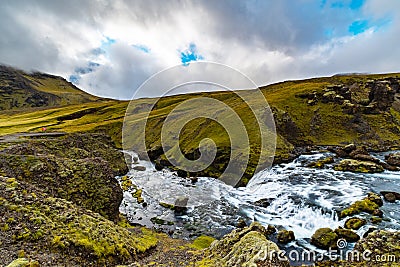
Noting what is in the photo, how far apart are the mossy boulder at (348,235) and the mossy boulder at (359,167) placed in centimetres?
2752

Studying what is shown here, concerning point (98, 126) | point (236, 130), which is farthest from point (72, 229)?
point (98, 126)

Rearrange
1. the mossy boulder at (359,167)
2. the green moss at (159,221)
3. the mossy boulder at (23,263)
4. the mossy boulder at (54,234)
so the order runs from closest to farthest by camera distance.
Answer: the mossy boulder at (23,263), the mossy boulder at (54,234), the green moss at (159,221), the mossy boulder at (359,167)

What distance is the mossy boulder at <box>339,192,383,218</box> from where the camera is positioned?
96.7 ft

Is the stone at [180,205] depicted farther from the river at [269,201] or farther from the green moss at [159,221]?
the green moss at [159,221]

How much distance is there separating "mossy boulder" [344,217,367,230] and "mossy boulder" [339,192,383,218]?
6.35 feet

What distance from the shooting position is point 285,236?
25641 millimetres

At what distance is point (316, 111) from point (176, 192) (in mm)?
74151

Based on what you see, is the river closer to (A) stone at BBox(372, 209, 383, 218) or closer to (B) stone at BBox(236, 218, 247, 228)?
(A) stone at BBox(372, 209, 383, 218)

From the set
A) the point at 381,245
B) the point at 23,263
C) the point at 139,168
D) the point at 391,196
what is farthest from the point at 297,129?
the point at 23,263

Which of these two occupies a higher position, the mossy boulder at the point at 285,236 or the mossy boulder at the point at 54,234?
the mossy boulder at the point at 54,234

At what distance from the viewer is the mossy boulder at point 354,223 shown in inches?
1041

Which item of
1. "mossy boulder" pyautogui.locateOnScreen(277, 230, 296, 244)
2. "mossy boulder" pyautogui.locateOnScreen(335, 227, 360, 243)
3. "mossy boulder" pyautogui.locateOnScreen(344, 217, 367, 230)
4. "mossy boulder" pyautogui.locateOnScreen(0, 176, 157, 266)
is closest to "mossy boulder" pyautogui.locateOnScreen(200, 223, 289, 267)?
"mossy boulder" pyautogui.locateOnScreen(0, 176, 157, 266)

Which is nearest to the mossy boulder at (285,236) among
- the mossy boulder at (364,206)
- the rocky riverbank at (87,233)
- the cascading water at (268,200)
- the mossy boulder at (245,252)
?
the rocky riverbank at (87,233)

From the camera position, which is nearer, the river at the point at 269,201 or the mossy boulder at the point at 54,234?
the mossy boulder at the point at 54,234
